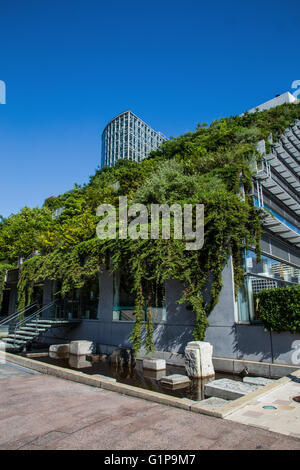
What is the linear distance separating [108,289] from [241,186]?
786 centimetres

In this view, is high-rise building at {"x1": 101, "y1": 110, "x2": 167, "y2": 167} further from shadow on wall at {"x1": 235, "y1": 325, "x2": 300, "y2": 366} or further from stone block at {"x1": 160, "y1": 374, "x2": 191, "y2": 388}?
stone block at {"x1": 160, "y1": 374, "x2": 191, "y2": 388}

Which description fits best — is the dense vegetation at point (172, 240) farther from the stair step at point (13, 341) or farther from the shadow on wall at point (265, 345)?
the stair step at point (13, 341)

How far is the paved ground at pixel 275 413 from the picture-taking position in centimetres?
388

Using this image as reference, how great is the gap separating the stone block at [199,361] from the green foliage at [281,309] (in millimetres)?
1959

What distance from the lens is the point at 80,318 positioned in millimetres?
15672

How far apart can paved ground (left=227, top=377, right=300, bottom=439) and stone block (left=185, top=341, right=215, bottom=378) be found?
2912 millimetres

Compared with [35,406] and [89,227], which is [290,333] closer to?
[35,406]

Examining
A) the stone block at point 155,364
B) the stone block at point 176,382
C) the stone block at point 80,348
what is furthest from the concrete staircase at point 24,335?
the stone block at point 176,382

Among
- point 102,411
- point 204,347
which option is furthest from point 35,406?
point 204,347

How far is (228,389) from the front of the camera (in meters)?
6.55

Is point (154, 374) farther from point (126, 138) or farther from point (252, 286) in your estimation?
point (126, 138)

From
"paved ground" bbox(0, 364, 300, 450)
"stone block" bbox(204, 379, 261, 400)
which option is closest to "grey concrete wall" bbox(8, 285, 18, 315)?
"paved ground" bbox(0, 364, 300, 450)

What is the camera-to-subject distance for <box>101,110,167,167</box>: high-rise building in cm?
8212

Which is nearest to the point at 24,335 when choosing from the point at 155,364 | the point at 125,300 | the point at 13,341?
the point at 13,341
